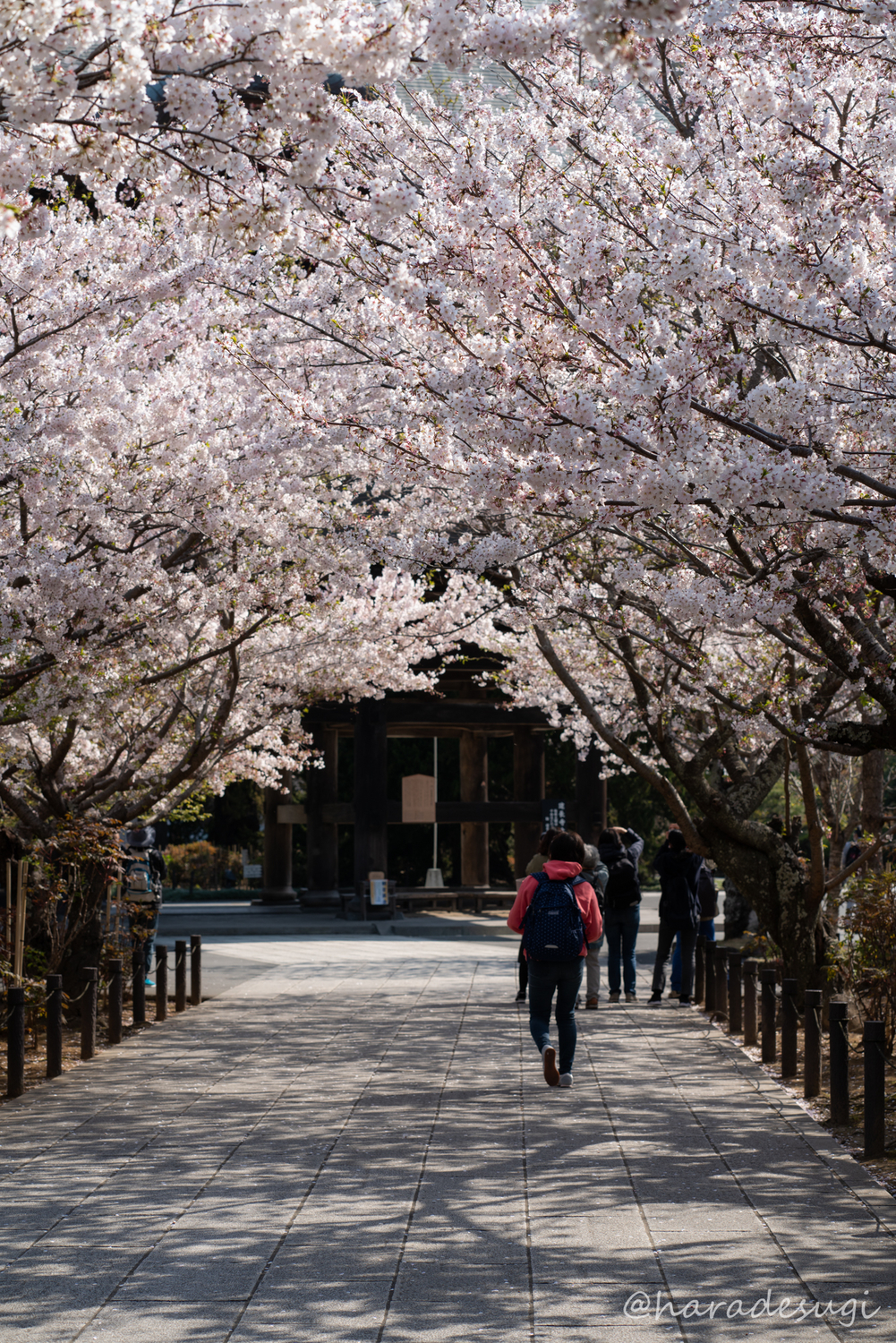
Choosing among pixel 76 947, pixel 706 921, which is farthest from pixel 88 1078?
pixel 706 921

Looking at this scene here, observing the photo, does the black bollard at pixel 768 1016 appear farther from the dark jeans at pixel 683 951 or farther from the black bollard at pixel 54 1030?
the black bollard at pixel 54 1030

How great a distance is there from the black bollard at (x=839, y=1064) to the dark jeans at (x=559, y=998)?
1.70 meters

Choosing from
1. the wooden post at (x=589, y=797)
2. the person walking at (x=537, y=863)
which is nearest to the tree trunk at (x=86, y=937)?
the person walking at (x=537, y=863)

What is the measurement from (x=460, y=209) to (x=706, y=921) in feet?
37.4

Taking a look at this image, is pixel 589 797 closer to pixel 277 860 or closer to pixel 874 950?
pixel 277 860

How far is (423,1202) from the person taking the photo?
606 centimetres

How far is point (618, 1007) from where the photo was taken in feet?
43.9

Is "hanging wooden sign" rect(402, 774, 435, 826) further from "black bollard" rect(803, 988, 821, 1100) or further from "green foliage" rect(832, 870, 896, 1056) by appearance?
"black bollard" rect(803, 988, 821, 1100)

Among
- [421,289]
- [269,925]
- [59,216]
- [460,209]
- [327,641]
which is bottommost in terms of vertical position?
[269,925]

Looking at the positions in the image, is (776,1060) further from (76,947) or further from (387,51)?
(387,51)

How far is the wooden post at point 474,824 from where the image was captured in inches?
1275

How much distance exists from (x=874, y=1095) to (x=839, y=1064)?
673mm

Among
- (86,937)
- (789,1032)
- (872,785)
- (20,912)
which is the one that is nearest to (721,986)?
(872,785)

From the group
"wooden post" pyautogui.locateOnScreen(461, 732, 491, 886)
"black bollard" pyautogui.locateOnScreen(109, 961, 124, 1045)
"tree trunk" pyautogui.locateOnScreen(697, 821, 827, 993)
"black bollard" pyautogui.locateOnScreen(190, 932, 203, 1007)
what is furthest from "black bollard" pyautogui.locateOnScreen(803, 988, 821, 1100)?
"wooden post" pyautogui.locateOnScreen(461, 732, 491, 886)
